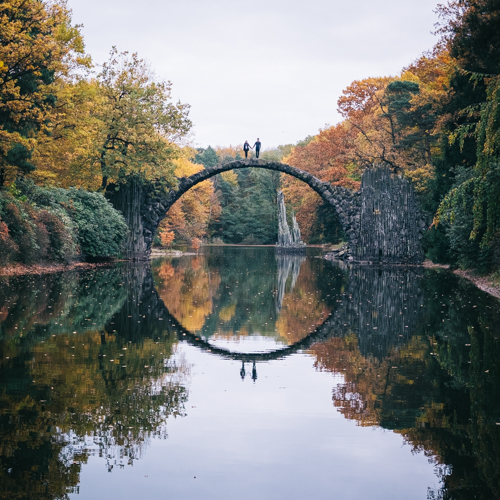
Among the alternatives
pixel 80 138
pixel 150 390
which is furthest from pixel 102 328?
pixel 80 138

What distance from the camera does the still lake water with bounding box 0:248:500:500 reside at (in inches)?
171

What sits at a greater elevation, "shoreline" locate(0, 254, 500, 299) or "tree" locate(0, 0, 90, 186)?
"tree" locate(0, 0, 90, 186)

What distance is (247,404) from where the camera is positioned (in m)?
6.21

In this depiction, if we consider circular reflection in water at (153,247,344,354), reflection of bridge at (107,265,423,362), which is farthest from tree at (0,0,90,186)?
reflection of bridge at (107,265,423,362)

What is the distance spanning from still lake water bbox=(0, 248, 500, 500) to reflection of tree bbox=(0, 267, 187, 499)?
0.02 m

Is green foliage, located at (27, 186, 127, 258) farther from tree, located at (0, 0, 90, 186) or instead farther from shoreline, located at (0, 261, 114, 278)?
tree, located at (0, 0, 90, 186)

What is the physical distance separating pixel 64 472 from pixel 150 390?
2.21 m

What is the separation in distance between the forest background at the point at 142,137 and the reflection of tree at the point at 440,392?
5.27 meters

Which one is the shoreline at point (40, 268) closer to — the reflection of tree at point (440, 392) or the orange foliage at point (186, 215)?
the reflection of tree at point (440, 392)

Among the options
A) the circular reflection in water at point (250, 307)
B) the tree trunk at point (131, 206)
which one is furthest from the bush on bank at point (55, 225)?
the circular reflection in water at point (250, 307)

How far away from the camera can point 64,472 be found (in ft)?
14.4

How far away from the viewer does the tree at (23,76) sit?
2017cm

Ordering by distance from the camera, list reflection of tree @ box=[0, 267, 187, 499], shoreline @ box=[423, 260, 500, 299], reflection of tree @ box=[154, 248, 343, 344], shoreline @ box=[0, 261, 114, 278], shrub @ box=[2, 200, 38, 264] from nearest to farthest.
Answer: reflection of tree @ box=[0, 267, 187, 499] → reflection of tree @ box=[154, 248, 343, 344] → shoreline @ box=[423, 260, 500, 299] → shoreline @ box=[0, 261, 114, 278] → shrub @ box=[2, 200, 38, 264]

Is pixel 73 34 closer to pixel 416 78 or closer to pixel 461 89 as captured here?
pixel 461 89
